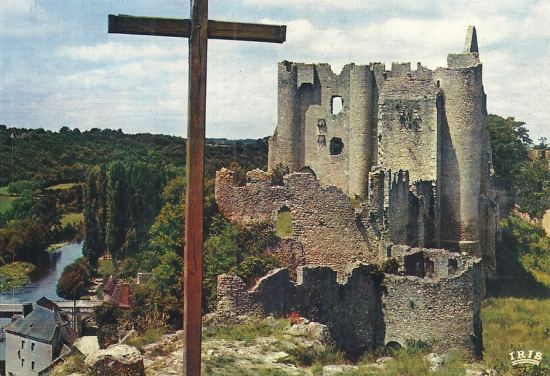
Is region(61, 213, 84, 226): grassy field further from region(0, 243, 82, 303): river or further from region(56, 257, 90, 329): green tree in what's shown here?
region(56, 257, 90, 329): green tree

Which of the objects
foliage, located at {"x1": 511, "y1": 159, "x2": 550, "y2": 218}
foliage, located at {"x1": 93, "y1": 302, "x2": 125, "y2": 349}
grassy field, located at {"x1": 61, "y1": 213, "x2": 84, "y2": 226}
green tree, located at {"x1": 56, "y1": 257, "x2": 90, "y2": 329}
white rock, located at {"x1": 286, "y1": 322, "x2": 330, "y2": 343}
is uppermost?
foliage, located at {"x1": 511, "y1": 159, "x2": 550, "y2": 218}

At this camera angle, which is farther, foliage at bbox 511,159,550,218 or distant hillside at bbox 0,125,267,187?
foliage at bbox 511,159,550,218

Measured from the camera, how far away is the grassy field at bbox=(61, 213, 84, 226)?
1502cm

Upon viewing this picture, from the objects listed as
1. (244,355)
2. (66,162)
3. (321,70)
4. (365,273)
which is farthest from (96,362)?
(321,70)

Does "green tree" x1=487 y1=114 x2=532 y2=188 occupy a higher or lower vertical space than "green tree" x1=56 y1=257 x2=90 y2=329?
higher

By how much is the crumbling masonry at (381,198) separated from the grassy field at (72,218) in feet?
10.2

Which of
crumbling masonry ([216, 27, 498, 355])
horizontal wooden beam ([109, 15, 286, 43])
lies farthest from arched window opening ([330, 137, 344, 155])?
horizontal wooden beam ([109, 15, 286, 43])

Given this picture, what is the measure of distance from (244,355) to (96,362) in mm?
3422

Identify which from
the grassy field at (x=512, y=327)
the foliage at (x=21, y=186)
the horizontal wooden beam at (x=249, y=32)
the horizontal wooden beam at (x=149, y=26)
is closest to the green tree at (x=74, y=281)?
the foliage at (x=21, y=186)

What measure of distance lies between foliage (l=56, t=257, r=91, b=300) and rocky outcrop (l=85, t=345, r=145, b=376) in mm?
3066

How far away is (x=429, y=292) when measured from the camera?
18.6 metres

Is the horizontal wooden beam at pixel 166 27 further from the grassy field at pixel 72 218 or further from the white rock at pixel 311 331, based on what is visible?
the white rock at pixel 311 331

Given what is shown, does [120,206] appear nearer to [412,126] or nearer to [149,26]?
[149,26]

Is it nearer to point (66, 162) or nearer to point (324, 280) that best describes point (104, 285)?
point (66, 162)
